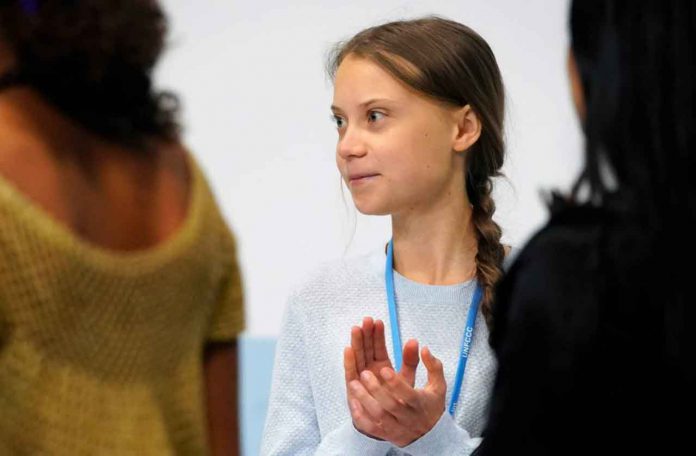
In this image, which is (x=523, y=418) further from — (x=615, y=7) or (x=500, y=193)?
(x=500, y=193)

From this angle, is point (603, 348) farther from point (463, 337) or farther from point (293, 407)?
point (293, 407)

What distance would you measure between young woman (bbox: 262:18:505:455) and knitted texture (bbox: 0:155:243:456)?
742 millimetres

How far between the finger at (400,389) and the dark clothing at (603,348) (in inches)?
20.5

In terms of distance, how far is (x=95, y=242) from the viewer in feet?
3.69

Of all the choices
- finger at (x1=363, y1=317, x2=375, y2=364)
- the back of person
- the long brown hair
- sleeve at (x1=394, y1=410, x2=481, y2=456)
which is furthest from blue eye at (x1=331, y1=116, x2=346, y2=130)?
the back of person

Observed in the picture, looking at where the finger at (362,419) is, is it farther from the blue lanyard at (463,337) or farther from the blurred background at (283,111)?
the blurred background at (283,111)

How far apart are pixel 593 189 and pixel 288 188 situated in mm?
2782

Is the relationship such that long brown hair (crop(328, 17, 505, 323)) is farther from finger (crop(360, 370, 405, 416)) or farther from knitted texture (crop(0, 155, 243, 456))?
knitted texture (crop(0, 155, 243, 456))

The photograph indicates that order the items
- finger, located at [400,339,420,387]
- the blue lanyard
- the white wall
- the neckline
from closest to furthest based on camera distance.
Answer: the neckline
finger, located at [400,339,420,387]
the blue lanyard
the white wall

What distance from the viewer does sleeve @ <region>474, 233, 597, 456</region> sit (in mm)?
1239

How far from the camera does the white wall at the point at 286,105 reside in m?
3.91

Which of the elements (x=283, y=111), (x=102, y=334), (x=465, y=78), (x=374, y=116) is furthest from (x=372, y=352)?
(x=283, y=111)

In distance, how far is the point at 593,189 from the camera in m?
1.27

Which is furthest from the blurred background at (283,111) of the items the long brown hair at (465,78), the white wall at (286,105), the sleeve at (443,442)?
the sleeve at (443,442)
